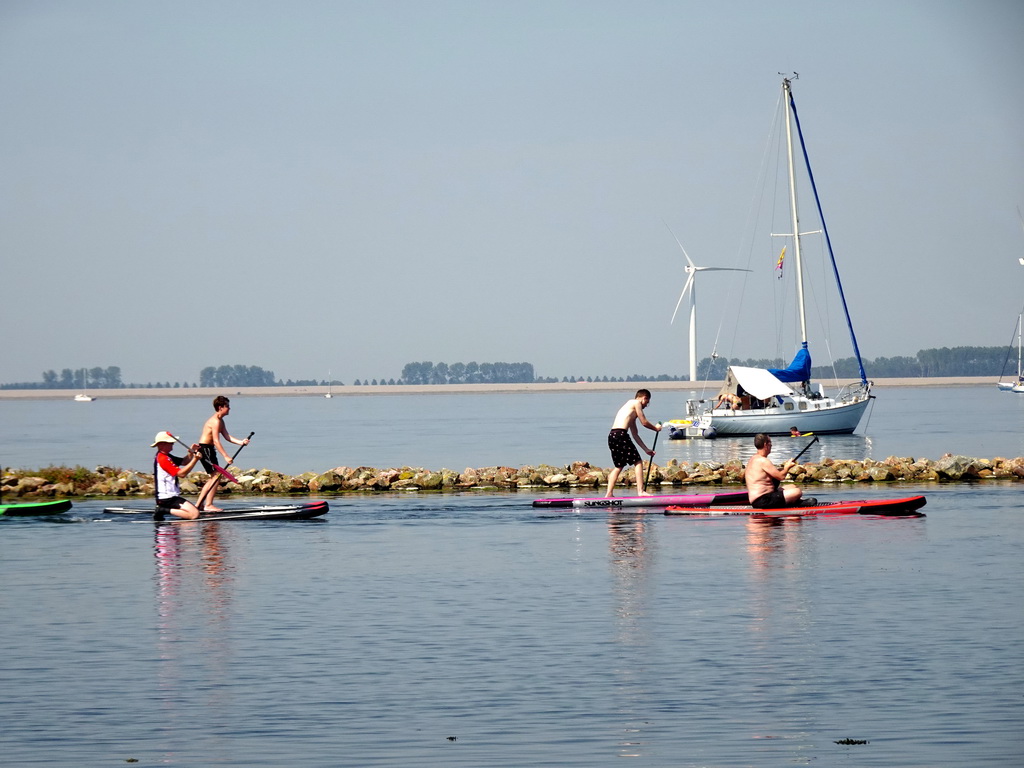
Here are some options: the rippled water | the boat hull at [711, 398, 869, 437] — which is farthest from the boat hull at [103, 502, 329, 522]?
the boat hull at [711, 398, 869, 437]

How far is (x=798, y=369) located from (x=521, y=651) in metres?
63.5

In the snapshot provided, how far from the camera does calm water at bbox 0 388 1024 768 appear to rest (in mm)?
11367

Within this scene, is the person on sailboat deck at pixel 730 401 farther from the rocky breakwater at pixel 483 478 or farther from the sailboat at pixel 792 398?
the rocky breakwater at pixel 483 478

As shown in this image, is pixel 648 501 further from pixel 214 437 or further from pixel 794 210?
pixel 794 210

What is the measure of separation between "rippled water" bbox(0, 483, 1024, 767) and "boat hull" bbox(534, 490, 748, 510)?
3.43 meters

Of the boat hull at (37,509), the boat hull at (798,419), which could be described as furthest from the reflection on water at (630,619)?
the boat hull at (798,419)

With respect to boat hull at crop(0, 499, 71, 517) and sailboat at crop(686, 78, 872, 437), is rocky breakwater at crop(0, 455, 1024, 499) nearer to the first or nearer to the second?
boat hull at crop(0, 499, 71, 517)

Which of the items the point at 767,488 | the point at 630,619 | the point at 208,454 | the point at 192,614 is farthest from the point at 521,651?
the point at 208,454

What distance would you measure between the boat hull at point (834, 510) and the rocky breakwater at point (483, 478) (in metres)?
8.19

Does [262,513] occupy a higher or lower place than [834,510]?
higher

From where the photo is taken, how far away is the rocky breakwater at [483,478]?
3766 cm

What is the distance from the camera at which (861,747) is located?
11.0m

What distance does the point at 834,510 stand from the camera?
27656 millimetres

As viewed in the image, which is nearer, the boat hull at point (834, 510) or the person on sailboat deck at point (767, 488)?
the boat hull at point (834, 510)
